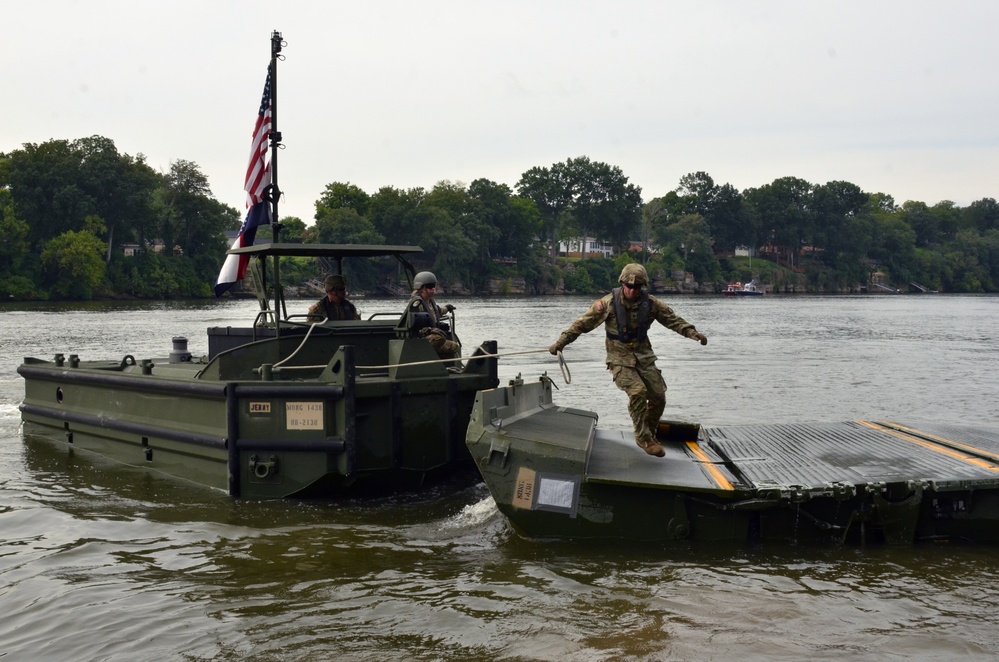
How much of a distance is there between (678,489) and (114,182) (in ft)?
275

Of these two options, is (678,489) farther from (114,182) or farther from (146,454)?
(114,182)

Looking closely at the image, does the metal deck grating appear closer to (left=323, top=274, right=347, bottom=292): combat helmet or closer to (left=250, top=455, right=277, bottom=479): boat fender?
(left=250, top=455, right=277, bottom=479): boat fender

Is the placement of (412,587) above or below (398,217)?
below

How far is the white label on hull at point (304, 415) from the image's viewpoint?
8.66m

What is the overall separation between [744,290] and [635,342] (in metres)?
115

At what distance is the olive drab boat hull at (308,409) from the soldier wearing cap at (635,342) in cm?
110

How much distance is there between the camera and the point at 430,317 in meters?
9.63

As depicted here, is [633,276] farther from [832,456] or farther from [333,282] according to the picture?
[333,282]

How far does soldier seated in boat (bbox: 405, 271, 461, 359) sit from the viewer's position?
949 cm

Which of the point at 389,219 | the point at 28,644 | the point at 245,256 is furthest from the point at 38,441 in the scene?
the point at 389,219

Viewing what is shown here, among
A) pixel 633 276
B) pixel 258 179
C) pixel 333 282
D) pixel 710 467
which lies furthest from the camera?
pixel 258 179

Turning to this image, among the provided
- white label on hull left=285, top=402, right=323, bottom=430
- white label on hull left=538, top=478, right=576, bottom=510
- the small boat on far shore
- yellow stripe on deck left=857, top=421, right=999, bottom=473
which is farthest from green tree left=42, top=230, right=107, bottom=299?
white label on hull left=538, top=478, right=576, bottom=510

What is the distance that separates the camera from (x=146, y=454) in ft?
33.9

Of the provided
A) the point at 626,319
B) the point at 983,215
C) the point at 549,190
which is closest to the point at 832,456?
the point at 626,319
